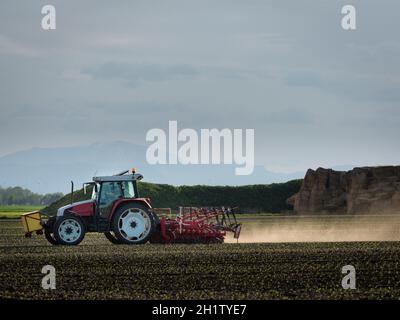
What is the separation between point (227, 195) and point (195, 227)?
8334cm

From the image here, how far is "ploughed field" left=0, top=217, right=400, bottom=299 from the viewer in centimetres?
2130

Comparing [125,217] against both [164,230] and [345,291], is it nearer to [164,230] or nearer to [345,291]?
[164,230]

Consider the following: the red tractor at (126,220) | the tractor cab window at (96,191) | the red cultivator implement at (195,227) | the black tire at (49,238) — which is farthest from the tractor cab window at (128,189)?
the black tire at (49,238)

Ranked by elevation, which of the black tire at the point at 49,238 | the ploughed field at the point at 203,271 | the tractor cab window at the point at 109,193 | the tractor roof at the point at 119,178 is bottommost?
the ploughed field at the point at 203,271

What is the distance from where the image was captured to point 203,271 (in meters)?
25.2

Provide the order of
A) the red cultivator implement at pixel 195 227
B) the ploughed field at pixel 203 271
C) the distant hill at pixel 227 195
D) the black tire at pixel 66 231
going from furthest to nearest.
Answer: the distant hill at pixel 227 195 → the red cultivator implement at pixel 195 227 → the black tire at pixel 66 231 → the ploughed field at pixel 203 271

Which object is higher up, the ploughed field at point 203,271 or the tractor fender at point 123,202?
the tractor fender at point 123,202

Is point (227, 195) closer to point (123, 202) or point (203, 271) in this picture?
point (123, 202)

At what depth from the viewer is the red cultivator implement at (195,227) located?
115ft

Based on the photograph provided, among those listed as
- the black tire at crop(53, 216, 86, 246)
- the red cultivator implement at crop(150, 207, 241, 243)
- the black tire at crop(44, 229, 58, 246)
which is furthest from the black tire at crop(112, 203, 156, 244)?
the black tire at crop(44, 229, 58, 246)

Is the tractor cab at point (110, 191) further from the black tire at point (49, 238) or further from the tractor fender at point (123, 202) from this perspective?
the black tire at point (49, 238)

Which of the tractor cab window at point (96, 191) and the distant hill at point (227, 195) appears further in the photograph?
the distant hill at point (227, 195)

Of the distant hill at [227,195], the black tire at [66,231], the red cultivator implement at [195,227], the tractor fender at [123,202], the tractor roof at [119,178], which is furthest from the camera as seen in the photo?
the distant hill at [227,195]
